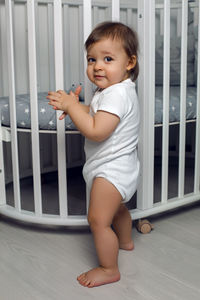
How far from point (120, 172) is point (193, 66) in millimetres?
939

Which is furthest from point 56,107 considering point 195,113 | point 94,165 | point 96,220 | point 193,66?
point 193,66

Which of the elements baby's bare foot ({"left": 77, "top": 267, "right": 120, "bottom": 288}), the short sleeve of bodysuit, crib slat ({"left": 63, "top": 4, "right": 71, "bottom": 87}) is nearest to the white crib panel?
the short sleeve of bodysuit

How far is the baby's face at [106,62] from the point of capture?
108 centimetres

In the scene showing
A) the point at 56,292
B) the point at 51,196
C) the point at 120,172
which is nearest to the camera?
the point at 56,292

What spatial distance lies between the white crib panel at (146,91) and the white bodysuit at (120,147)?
172mm

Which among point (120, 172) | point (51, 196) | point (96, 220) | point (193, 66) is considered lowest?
point (51, 196)

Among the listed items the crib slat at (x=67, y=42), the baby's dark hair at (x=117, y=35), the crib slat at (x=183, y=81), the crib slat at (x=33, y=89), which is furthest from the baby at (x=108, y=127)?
the crib slat at (x=67, y=42)

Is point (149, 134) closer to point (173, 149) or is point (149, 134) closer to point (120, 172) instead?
point (120, 172)

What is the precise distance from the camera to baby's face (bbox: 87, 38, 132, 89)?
1.08 meters

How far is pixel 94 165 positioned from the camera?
1.14 m

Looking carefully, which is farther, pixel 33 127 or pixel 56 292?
pixel 33 127

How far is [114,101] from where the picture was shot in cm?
105

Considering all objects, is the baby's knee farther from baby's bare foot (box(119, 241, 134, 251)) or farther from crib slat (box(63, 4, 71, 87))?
crib slat (box(63, 4, 71, 87))

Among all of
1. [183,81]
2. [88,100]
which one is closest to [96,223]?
[88,100]
